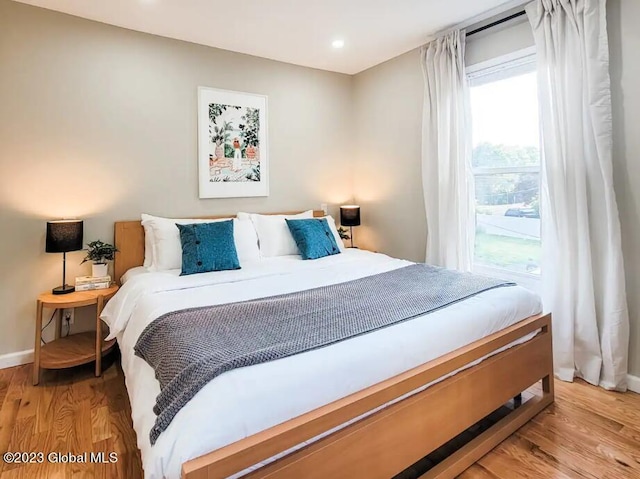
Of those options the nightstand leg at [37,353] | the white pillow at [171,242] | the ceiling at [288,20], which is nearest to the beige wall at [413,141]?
the ceiling at [288,20]

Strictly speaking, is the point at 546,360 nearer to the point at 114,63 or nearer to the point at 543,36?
the point at 543,36

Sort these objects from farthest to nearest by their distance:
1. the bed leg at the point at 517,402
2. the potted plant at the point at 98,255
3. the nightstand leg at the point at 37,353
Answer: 1. the potted plant at the point at 98,255
2. the nightstand leg at the point at 37,353
3. the bed leg at the point at 517,402

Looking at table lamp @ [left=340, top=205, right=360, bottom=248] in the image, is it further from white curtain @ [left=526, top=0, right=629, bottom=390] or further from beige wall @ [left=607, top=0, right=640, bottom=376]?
beige wall @ [left=607, top=0, right=640, bottom=376]

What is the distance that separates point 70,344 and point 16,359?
44 cm

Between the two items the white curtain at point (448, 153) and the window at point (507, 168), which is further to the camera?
the white curtain at point (448, 153)

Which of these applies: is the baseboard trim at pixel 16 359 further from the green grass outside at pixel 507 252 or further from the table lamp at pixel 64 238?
the green grass outside at pixel 507 252

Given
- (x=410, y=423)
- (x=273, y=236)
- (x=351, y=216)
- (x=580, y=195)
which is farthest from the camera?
(x=351, y=216)

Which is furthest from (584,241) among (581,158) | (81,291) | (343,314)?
(81,291)

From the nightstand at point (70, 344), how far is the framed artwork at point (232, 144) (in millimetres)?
1226

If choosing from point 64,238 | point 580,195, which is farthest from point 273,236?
point 580,195

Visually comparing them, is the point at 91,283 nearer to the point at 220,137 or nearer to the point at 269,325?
the point at 220,137

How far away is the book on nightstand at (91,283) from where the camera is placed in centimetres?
257

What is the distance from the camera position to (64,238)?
8.10ft

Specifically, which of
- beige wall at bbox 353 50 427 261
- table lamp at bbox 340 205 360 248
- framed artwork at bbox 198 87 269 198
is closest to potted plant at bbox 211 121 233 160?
framed artwork at bbox 198 87 269 198
